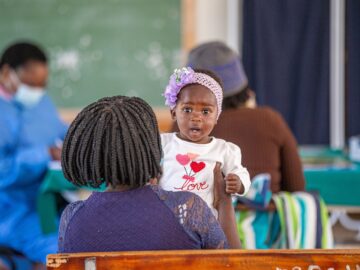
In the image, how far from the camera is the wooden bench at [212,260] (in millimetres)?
1339

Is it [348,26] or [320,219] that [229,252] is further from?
[348,26]

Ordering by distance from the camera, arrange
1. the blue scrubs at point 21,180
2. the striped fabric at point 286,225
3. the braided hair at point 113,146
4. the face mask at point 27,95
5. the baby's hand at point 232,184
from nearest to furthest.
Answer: the braided hair at point 113,146 < the baby's hand at point 232,184 < the striped fabric at point 286,225 < the blue scrubs at point 21,180 < the face mask at point 27,95

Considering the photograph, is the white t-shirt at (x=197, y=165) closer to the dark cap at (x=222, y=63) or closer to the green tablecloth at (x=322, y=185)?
the dark cap at (x=222, y=63)

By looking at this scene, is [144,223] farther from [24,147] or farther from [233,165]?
[24,147]

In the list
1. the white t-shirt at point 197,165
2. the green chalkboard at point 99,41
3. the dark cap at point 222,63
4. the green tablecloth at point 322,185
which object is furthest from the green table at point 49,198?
the green chalkboard at point 99,41

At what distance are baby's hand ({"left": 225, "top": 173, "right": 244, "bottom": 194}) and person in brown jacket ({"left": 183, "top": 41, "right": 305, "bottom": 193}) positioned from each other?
0.70m

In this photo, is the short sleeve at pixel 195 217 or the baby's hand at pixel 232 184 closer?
the short sleeve at pixel 195 217

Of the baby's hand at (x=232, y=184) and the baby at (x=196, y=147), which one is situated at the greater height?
the baby at (x=196, y=147)

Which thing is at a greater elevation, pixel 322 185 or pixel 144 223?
pixel 144 223

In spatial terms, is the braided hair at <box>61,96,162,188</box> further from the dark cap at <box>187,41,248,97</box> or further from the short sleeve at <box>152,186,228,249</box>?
the dark cap at <box>187,41,248,97</box>

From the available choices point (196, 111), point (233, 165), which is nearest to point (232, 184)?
point (233, 165)

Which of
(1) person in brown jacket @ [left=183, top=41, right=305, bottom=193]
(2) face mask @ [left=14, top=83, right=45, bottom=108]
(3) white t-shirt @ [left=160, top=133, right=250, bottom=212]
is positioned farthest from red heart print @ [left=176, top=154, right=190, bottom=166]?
(2) face mask @ [left=14, top=83, right=45, bottom=108]

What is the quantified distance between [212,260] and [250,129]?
1062mm

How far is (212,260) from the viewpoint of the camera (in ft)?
4.41
